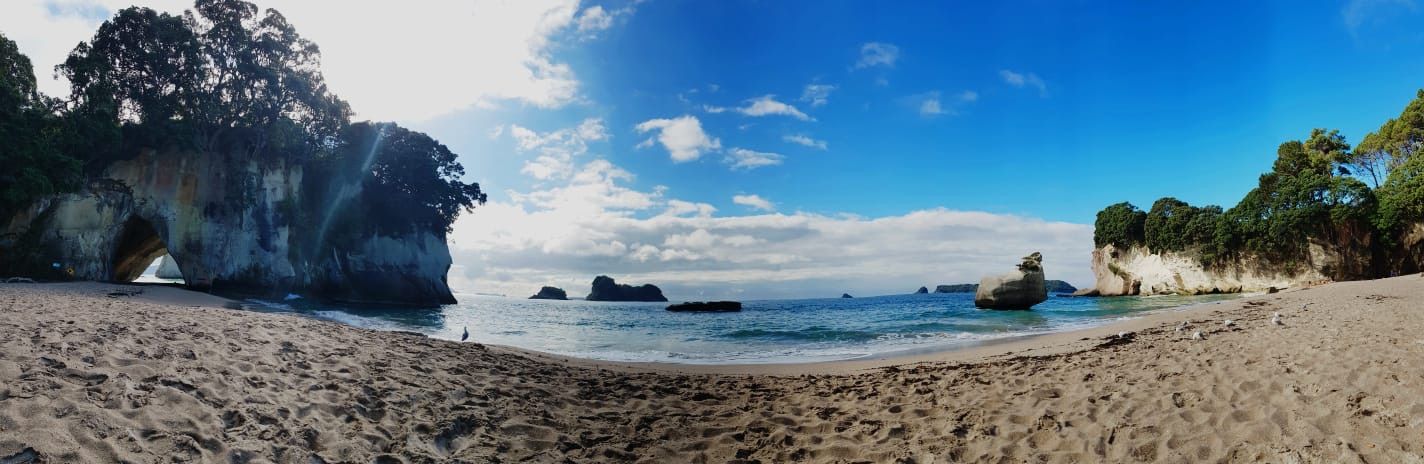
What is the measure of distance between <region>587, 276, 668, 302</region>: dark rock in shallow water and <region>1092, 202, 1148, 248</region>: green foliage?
75737 millimetres

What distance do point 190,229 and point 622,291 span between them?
8081 cm

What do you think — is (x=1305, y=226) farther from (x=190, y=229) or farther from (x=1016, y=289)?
(x=190, y=229)

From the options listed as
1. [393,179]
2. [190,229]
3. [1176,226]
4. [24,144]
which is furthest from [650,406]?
[1176,226]

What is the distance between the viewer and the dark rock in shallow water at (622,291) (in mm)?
108500

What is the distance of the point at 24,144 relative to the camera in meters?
21.6

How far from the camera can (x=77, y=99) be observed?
1030 inches

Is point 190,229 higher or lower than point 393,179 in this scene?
lower

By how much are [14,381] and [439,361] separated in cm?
406

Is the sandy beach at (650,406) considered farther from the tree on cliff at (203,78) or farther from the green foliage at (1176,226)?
the green foliage at (1176,226)

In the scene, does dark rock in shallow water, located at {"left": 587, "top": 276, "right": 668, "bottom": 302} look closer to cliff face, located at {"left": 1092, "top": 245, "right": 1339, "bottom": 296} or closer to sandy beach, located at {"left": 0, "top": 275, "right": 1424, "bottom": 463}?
cliff face, located at {"left": 1092, "top": 245, "right": 1339, "bottom": 296}

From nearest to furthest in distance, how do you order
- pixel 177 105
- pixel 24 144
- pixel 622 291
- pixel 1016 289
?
pixel 24 144 < pixel 177 105 < pixel 1016 289 < pixel 622 291

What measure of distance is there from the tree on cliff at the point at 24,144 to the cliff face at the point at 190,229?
188 cm

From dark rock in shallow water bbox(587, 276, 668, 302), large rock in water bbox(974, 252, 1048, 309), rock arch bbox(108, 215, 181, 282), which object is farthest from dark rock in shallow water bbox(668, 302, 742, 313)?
dark rock in shallow water bbox(587, 276, 668, 302)

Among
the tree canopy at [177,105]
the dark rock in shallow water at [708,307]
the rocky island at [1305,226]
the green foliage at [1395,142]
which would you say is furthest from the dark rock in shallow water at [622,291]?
the green foliage at [1395,142]
